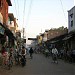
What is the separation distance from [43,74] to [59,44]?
3449 cm

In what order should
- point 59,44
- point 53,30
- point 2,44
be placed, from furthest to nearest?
1. point 53,30
2. point 59,44
3. point 2,44

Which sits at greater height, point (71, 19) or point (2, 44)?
point (71, 19)

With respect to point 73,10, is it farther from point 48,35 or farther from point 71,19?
point 48,35

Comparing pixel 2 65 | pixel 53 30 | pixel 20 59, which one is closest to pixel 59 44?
pixel 20 59

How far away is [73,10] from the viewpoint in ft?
130

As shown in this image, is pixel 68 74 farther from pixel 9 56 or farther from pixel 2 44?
pixel 2 44

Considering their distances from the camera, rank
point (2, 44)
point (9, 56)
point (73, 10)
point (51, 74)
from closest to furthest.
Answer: point (51, 74) < point (9, 56) < point (2, 44) < point (73, 10)

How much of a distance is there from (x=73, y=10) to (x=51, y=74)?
24245mm

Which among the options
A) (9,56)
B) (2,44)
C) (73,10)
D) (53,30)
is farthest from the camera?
(53,30)

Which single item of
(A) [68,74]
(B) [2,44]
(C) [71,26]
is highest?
(C) [71,26]

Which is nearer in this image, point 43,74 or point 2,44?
point 43,74

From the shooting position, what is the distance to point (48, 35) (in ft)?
330

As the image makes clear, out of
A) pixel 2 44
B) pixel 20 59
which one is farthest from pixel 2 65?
pixel 2 44

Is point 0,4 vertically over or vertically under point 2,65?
over
